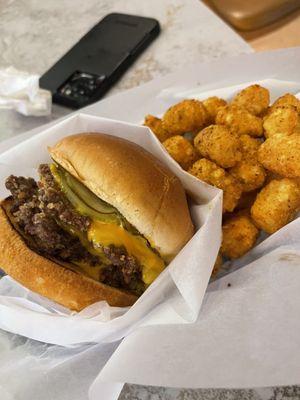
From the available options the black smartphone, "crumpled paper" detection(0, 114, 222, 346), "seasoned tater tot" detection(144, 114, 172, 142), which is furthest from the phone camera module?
"crumpled paper" detection(0, 114, 222, 346)

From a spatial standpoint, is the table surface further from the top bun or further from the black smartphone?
the top bun

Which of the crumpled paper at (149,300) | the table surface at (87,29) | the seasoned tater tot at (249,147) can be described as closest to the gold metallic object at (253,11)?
the table surface at (87,29)

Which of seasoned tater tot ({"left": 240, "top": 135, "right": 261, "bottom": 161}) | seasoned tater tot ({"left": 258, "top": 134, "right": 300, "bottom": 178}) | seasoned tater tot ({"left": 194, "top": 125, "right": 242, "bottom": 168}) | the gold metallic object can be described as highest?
seasoned tater tot ({"left": 194, "top": 125, "right": 242, "bottom": 168})

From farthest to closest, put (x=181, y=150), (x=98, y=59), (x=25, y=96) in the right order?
(x=98, y=59)
(x=25, y=96)
(x=181, y=150)

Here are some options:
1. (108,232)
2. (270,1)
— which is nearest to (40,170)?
(108,232)

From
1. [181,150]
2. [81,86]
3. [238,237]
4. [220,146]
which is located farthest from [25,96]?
[238,237]

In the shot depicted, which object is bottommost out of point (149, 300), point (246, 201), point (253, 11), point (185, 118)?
point (253, 11)

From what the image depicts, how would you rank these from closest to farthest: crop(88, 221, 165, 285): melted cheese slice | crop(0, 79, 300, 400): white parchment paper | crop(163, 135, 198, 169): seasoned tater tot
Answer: crop(0, 79, 300, 400): white parchment paper → crop(88, 221, 165, 285): melted cheese slice → crop(163, 135, 198, 169): seasoned tater tot

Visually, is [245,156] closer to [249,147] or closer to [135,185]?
[249,147]
